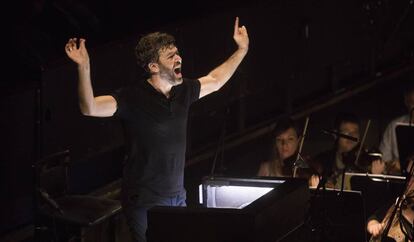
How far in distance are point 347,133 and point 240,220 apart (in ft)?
11.6

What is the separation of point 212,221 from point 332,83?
570cm

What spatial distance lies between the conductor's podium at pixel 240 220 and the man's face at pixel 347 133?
112 inches

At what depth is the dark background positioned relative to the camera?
6.30 meters

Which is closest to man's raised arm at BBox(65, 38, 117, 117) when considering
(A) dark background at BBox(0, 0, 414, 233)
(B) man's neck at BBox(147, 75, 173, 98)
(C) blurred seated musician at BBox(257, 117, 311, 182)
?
(B) man's neck at BBox(147, 75, 173, 98)

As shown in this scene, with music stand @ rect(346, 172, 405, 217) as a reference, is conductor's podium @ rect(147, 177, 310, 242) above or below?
below

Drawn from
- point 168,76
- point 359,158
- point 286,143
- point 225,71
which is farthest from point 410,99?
point 168,76

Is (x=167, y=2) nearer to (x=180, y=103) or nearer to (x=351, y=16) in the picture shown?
(x=351, y=16)

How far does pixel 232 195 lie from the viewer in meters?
4.43

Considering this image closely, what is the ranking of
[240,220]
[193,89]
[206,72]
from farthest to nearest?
1. [206,72]
2. [193,89]
3. [240,220]

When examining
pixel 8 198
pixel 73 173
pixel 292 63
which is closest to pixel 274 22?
pixel 292 63

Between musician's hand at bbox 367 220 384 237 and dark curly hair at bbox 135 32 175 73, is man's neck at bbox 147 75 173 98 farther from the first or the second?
musician's hand at bbox 367 220 384 237

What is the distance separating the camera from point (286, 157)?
6629 millimetres

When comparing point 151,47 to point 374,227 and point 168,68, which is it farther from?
point 374,227

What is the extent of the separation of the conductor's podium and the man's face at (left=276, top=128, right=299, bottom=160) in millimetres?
2693
